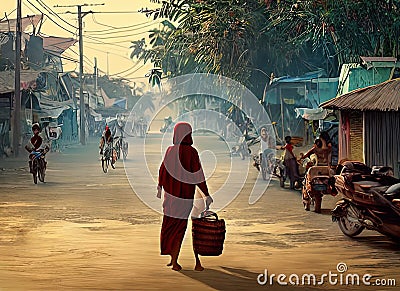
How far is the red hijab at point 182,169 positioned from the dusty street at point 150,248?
0.86 m

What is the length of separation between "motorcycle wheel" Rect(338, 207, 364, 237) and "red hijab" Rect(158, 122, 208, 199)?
2.71 meters

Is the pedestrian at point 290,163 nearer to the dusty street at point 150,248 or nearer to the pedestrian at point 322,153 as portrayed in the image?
the dusty street at point 150,248

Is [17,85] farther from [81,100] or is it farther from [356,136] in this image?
[356,136]

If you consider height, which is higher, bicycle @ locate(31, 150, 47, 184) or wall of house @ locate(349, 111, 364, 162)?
wall of house @ locate(349, 111, 364, 162)

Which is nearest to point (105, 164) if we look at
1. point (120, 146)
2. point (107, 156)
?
point (107, 156)

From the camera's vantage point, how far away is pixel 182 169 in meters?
9.84

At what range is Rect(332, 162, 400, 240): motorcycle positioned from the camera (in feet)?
34.4

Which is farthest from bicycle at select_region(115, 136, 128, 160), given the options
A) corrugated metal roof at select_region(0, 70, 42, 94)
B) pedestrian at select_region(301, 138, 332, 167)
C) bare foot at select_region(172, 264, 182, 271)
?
bare foot at select_region(172, 264, 182, 271)

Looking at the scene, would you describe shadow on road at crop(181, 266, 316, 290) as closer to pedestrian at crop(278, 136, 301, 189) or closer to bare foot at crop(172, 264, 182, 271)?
bare foot at crop(172, 264, 182, 271)

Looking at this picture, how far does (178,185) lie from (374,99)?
7.82 m

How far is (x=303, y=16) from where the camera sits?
22344mm

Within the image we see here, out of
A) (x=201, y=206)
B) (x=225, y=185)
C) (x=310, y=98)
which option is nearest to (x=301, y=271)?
(x=201, y=206)

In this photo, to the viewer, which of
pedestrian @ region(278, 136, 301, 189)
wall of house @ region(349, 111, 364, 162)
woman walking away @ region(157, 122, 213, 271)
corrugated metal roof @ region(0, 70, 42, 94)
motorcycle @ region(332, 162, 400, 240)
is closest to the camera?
woman walking away @ region(157, 122, 213, 271)
